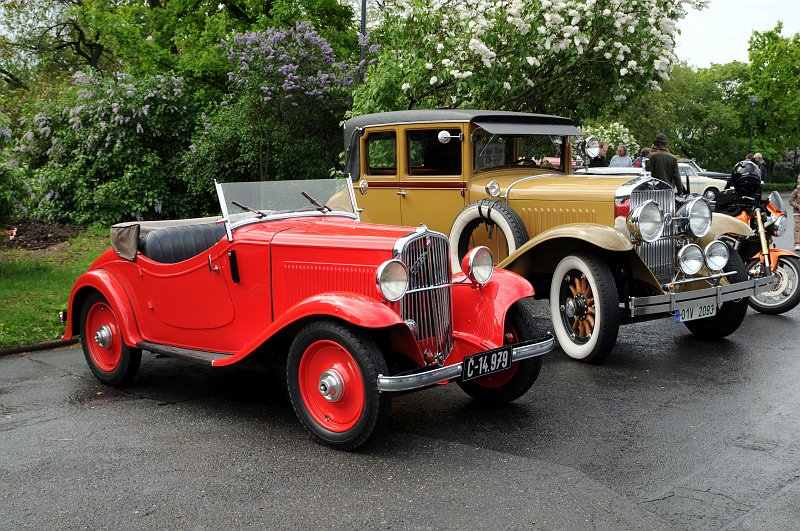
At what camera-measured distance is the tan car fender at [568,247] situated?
20.5 feet

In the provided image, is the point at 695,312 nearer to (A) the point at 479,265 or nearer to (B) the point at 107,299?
(A) the point at 479,265

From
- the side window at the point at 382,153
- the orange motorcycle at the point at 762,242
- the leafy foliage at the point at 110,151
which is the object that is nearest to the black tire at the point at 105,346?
the side window at the point at 382,153

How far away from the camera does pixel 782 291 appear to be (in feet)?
27.3

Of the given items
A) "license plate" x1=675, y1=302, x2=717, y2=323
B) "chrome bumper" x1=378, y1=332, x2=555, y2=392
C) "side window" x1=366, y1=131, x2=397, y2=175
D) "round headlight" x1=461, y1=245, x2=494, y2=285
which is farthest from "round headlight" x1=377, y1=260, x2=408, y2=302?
"side window" x1=366, y1=131, x2=397, y2=175

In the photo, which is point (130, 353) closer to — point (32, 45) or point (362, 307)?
point (362, 307)

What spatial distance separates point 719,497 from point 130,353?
4062 millimetres

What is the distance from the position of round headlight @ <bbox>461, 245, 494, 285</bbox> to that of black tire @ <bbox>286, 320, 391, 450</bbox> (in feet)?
3.36

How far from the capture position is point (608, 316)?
6180mm

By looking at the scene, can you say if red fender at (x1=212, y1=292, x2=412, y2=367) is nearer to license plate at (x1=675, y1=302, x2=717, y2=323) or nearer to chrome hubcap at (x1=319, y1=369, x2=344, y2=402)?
chrome hubcap at (x1=319, y1=369, x2=344, y2=402)

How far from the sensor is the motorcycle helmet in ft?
28.6

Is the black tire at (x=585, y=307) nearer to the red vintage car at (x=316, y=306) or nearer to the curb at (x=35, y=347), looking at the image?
the red vintage car at (x=316, y=306)

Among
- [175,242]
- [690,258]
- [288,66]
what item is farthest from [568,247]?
[288,66]

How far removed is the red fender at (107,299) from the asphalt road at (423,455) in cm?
42

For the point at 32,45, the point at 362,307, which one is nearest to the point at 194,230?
the point at 362,307
